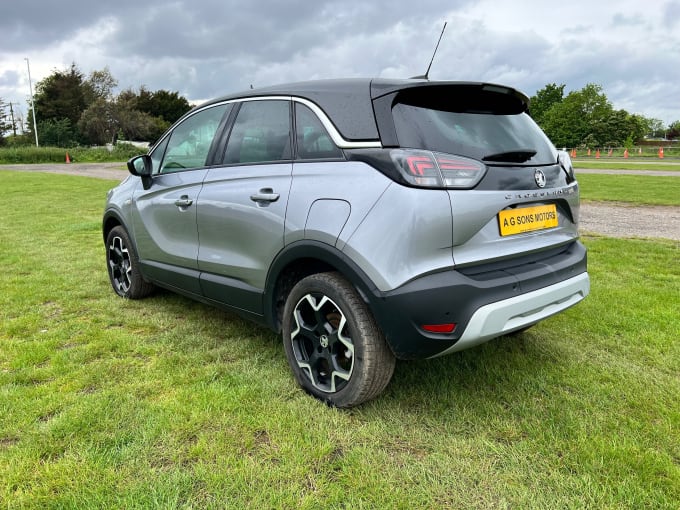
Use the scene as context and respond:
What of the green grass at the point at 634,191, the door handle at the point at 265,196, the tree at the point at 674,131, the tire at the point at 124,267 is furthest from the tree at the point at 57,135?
the tree at the point at 674,131

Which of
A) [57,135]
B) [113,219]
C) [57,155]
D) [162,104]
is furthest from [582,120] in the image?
[113,219]

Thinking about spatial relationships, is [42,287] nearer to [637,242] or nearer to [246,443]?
[246,443]

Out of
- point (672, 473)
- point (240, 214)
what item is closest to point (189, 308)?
point (240, 214)

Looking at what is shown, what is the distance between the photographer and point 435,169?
2.30 meters

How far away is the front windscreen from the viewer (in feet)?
7.95

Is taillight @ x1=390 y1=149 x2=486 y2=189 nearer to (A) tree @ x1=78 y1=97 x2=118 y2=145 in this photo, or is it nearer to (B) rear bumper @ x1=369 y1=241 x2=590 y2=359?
(B) rear bumper @ x1=369 y1=241 x2=590 y2=359

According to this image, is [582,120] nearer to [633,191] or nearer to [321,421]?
[633,191]

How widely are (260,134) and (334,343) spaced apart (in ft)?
4.47

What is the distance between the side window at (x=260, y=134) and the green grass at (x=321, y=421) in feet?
4.23

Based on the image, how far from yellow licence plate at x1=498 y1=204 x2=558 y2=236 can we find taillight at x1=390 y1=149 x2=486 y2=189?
0.26 meters

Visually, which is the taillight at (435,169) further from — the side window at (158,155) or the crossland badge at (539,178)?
the side window at (158,155)

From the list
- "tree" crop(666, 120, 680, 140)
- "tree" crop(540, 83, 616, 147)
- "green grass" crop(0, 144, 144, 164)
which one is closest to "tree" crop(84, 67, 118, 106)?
"green grass" crop(0, 144, 144, 164)

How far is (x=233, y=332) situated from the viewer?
382 cm

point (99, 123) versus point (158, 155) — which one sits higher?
point (99, 123)
